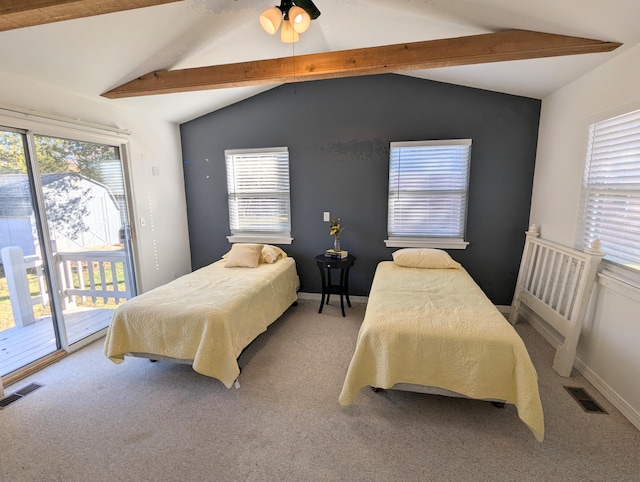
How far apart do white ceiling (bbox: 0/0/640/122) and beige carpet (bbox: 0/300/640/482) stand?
247cm

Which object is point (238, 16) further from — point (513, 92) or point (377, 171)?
point (513, 92)

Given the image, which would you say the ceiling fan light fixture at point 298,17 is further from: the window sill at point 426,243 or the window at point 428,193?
the window sill at point 426,243

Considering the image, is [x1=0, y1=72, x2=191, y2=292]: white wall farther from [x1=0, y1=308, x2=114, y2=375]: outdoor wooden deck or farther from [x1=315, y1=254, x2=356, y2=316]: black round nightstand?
[x1=315, y1=254, x2=356, y2=316]: black round nightstand

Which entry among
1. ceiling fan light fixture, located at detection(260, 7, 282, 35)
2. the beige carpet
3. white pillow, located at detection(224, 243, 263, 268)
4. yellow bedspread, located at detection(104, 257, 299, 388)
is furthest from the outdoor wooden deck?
ceiling fan light fixture, located at detection(260, 7, 282, 35)

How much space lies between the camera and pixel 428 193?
3561 millimetres

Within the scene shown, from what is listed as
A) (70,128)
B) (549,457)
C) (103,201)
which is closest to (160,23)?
(70,128)

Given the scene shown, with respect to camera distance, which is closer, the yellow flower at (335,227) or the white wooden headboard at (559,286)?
the white wooden headboard at (559,286)

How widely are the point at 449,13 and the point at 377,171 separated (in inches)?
68.2

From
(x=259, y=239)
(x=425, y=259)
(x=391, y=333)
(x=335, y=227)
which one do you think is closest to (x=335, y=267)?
(x=335, y=227)

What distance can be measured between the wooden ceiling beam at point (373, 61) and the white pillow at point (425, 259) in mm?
1777

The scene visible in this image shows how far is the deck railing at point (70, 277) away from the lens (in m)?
2.46

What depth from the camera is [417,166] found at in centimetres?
354

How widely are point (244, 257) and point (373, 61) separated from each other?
2.38 m

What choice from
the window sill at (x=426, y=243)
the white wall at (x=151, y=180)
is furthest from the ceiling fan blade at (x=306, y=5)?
the window sill at (x=426, y=243)
